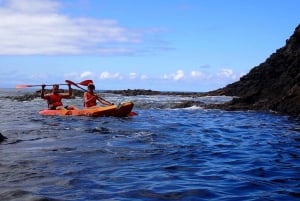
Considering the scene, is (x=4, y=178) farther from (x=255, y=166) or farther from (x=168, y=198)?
(x=255, y=166)

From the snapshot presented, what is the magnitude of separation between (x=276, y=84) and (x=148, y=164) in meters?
21.0

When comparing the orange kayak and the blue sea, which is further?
the orange kayak

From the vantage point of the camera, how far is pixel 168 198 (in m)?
7.21

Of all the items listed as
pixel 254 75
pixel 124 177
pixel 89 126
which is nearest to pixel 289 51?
pixel 254 75

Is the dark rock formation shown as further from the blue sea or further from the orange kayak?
the blue sea

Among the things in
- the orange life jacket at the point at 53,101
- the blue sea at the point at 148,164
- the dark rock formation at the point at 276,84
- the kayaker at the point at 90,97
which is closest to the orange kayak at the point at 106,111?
the kayaker at the point at 90,97

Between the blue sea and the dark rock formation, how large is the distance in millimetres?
8312

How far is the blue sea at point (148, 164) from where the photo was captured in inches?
298

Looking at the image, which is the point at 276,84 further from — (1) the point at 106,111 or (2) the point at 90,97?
(2) the point at 90,97

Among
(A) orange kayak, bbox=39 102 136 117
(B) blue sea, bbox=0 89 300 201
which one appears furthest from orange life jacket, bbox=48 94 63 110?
(B) blue sea, bbox=0 89 300 201

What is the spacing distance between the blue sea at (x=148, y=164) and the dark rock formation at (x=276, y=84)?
27.3 feet

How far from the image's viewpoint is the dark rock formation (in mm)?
24639

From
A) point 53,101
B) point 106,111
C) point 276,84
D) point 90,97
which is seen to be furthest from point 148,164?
point 276,84

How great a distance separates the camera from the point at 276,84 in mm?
29328
